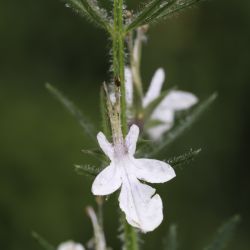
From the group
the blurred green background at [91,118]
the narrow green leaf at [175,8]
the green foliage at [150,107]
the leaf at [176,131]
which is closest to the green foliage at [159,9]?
the narrow green leaf at [175,8]

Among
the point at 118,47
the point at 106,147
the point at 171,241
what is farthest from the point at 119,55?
the point at 171,241

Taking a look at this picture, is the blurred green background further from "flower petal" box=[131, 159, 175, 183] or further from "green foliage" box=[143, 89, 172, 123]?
"flower petal" box=[131, 159, 175, 183]

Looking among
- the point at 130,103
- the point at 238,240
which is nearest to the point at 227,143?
the point at 238,240

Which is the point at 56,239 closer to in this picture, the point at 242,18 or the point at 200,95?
the point at 200,95

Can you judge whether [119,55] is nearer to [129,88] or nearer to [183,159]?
[183,159]

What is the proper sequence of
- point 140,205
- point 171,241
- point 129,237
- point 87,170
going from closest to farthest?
1. point 140,205
2. point 87,170
3. point 129,237
4. point 171,241

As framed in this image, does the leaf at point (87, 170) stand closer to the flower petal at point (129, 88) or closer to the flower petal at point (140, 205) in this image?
the flower petal at point (140, 205)
